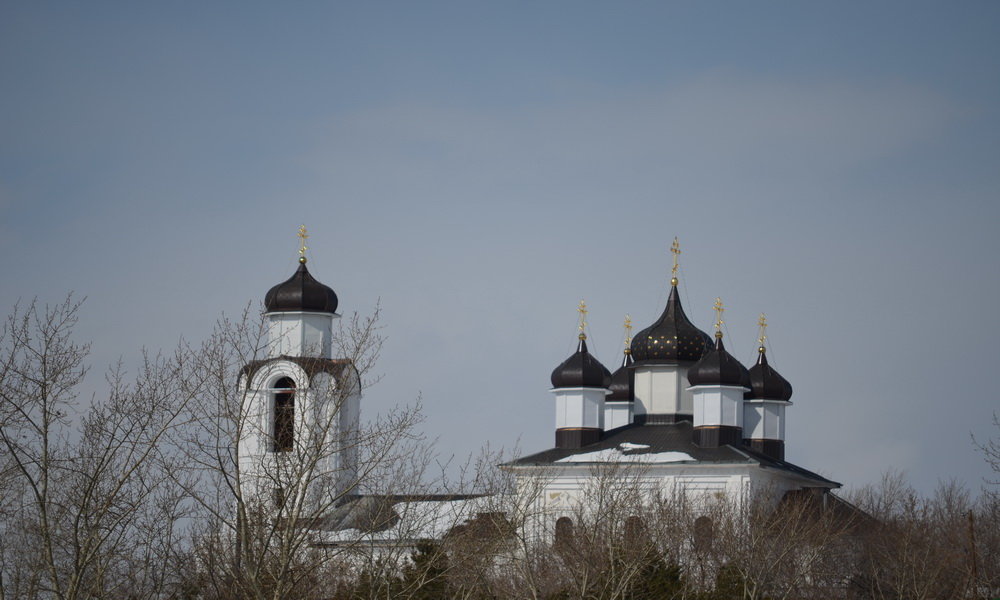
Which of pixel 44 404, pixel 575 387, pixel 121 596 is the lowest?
pixel 121 596

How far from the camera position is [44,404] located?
58.2 ft

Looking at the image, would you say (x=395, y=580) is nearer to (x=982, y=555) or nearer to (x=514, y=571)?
(x=514, y=571)

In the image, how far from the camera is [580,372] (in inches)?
1692

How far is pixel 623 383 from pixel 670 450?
25.8 ft

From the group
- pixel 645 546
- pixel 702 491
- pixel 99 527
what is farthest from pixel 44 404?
pixel 702 491

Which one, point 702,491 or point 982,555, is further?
point 702,491

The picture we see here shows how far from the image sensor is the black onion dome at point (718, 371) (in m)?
41.2

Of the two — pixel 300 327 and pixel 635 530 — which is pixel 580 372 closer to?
pixel 300 327

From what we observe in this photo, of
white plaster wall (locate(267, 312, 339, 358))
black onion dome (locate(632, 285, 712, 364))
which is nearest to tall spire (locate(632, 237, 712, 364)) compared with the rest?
black onion dome (locate(632, 285, 712, 364))

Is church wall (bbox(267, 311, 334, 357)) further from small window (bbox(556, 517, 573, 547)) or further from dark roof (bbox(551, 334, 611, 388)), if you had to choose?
small window (bbox(556, 517, 573, 547))

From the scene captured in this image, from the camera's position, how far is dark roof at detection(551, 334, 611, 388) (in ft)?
141

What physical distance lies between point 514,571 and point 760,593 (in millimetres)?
4987

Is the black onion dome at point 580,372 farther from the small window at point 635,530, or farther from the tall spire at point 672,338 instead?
the small window at point 635,530

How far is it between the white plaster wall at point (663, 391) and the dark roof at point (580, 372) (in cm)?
196
